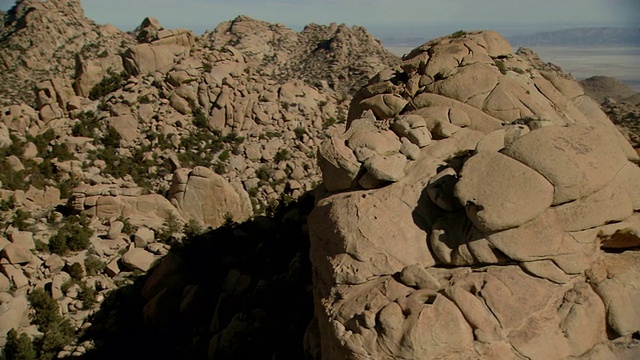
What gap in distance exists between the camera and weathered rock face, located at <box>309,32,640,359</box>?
31.3 feet

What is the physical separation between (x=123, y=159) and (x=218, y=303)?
1496cm

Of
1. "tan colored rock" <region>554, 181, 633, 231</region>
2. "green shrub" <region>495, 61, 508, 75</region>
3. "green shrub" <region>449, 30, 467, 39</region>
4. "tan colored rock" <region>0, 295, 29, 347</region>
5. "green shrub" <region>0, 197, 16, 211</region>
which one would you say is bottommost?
"tan colored rock" <region>0, 295, 29, 347</region>

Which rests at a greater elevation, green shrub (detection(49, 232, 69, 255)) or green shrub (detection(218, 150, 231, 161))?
green shrub (detection(218, 150, 231, 161))

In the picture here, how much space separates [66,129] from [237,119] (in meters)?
11.0

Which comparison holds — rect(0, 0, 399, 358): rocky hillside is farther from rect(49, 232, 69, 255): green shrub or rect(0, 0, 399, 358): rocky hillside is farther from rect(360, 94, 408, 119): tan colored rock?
rect(360, 94, 408, 119): tan colored rock

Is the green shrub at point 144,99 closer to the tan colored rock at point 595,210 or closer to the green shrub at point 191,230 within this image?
the green shrub at point 191,230

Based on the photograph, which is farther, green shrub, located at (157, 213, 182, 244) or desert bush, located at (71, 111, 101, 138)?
desert bush, located at (71, 111, 101, 138)

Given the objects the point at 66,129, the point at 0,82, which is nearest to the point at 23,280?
the point at 66,129

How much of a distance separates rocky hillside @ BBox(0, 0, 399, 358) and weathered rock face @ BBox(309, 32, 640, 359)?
25.2ft

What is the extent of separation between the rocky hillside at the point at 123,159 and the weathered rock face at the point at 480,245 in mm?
7691

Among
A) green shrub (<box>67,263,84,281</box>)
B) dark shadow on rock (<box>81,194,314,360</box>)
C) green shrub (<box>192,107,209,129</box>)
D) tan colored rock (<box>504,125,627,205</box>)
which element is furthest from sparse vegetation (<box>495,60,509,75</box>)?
green shrub (<box>192,107,209,129</box>)

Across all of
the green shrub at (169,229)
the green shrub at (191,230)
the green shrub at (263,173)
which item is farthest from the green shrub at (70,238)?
the green shrub at (263,173)

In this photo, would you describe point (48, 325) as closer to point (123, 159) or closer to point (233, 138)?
point (123, 159)

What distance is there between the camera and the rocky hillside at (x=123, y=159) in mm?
19359
